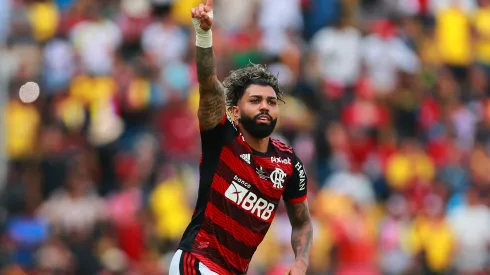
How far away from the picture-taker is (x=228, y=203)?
8.45 metres

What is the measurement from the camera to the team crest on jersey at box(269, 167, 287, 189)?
341 inches

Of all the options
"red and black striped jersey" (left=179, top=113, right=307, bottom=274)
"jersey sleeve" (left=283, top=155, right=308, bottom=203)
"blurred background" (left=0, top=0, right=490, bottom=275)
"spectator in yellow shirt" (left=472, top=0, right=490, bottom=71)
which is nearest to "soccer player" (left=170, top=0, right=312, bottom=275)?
"red and black striped jersey" (left=179, top=113, right=307, bottom=274)

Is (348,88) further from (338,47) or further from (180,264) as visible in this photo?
(180,264)

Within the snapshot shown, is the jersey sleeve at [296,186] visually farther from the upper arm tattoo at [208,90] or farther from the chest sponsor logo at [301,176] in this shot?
the upper arm tattoo at [208,90]

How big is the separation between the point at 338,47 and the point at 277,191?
374 inches

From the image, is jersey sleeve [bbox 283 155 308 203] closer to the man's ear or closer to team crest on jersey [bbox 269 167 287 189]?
team crest on jersey [bbox 269 167 287 189]

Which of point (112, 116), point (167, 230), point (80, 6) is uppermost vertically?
point (80, 6)

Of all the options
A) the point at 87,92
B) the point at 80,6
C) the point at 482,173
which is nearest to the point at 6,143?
the point at 87,92

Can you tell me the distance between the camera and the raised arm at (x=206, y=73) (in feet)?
26.5

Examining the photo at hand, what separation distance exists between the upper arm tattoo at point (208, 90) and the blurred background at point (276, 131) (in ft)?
20.4

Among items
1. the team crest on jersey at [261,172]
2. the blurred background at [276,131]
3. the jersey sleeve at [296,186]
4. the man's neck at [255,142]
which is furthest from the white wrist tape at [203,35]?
the blurred background at [276,131]

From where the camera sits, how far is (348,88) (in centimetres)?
1773

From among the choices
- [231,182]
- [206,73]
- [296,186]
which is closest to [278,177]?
[296,186]

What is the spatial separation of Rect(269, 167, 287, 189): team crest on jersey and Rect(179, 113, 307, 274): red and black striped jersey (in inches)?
2.4
